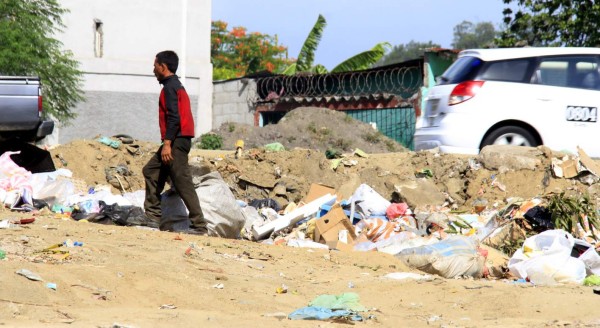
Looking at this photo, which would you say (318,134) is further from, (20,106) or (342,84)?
(20,106)

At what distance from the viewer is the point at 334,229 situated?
10031 millimetres

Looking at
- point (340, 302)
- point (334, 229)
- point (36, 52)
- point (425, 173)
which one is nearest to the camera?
point (340, 302)

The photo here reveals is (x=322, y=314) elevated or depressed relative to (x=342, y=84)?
depressed

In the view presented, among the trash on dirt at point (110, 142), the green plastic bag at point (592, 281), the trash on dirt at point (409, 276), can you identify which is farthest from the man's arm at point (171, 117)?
the trash on dirt at point (110, 142)

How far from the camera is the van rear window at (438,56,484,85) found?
480 inches

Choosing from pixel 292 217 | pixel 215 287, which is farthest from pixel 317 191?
pixel 215 287

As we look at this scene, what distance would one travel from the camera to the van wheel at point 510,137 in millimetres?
12305

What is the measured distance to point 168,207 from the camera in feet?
30.5

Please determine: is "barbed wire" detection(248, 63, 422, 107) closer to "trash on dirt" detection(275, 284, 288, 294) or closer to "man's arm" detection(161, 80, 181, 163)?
"man's arm" detection(161, 80, 181, 163)

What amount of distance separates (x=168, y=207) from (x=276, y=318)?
11.3 feet

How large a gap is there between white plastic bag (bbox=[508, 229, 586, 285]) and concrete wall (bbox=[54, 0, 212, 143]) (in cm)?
2240

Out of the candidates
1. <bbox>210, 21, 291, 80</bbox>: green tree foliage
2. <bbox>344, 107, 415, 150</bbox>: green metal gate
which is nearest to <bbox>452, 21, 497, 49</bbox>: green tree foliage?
<bbox>210, 21, 291, 80</bbox>: green tree foliage

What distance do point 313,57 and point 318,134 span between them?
872cm

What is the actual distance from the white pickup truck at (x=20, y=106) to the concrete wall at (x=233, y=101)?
55.9ft
